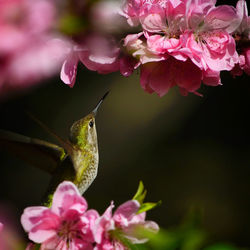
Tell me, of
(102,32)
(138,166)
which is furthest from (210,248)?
(138,166)

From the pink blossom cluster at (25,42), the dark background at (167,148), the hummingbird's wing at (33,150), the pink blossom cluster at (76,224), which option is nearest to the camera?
the pink blossom cluster at (25,42)

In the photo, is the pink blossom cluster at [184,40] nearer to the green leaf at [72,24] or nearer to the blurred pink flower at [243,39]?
the blurred pink flower at [243,39]

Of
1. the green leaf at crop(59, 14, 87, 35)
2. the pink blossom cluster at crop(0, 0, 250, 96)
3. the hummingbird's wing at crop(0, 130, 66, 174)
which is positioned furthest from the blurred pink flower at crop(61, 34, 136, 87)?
the green leaf at crop(59, 14, 87, 35)

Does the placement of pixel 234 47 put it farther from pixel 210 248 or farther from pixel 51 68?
pixel 51 68

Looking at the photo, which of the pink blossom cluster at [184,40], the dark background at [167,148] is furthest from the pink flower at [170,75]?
the dark background at [167,148]

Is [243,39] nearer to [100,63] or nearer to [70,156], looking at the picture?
[100,63]

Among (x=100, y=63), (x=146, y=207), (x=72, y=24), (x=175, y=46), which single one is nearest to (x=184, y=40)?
A: (x=175, y=46)
